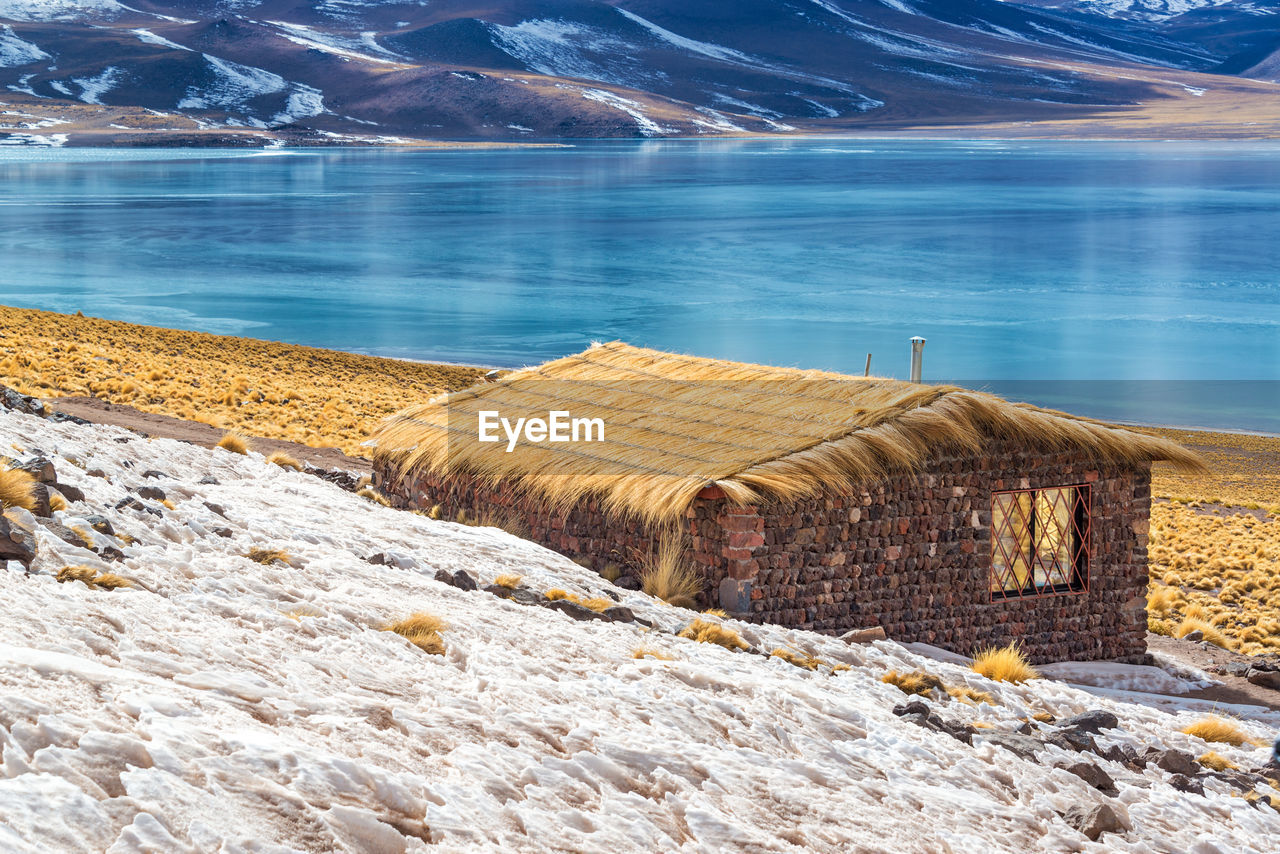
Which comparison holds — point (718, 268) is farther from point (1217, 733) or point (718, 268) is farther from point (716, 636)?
point (716, 636)

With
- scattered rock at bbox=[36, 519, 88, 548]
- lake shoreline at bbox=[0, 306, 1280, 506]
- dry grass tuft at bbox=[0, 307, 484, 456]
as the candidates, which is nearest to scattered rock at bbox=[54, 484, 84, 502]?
scattered rock at bbox=[36, 519, 88, 548]

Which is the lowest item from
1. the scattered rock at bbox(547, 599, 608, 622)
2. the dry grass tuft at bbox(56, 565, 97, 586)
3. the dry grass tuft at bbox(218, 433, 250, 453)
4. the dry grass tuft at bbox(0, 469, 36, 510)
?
the dry grass tuft at bbox(218, 433, 250, 453)

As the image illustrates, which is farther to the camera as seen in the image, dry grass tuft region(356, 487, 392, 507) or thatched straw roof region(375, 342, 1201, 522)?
dry grass tuft region(356, 487, 392, 507)

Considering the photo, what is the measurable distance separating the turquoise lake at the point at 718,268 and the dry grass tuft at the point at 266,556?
120 feet

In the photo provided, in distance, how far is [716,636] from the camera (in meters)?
8.67

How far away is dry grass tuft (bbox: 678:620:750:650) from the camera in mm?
8648

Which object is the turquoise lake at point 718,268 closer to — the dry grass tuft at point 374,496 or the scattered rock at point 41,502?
the dry grass tuft at point 374,496

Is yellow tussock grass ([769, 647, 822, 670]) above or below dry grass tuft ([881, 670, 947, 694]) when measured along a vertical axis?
above

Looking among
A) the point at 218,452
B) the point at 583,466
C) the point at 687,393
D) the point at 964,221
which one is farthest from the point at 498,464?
the point at 964,221

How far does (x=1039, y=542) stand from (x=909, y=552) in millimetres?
1482

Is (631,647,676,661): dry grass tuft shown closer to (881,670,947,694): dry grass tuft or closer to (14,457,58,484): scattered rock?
(881,670,947,694): dry grass tuft

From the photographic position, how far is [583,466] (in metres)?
11.8

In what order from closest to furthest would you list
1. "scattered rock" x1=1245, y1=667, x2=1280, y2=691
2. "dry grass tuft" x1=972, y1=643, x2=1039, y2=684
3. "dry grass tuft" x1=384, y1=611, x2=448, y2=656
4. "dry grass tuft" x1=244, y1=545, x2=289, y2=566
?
"dry grass tuft" x1=384, y1=611, x2=448, y2=656, "dry grass tuft" x1=244, y1=545, x2=289, y2=566, "dry grass tuft" x1=972, y1=643, x2=1039, y2=684, "scattered rock" x1=1245, y1=667, x2=1280, y2=691

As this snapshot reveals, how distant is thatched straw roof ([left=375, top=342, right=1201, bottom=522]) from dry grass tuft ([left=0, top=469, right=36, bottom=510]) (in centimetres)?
476
